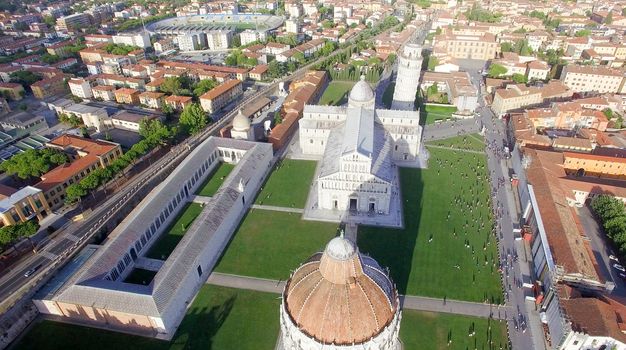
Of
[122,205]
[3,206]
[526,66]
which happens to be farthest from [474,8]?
[3,206]

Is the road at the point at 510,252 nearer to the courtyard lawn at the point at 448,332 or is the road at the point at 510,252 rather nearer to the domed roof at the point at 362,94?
the courtyard lawn at the point at 448,332

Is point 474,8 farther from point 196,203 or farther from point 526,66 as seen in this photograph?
point 196,203

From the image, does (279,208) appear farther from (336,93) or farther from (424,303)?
(336,93)

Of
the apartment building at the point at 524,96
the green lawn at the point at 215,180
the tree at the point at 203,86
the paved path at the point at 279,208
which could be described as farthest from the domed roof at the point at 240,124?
the apartment building at the point at 524,96

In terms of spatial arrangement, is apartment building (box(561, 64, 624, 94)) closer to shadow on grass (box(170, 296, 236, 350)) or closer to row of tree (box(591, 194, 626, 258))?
row of tree (box(591, 194, 626, 258))

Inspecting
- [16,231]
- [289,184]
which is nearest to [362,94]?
[289,184]

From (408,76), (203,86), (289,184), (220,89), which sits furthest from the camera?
(203,86)

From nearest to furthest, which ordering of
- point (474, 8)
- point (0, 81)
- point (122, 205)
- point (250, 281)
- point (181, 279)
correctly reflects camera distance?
point (181, 279) < point (250, 281) < point (122, 205) < point (0, 81) < point (474, 8)
